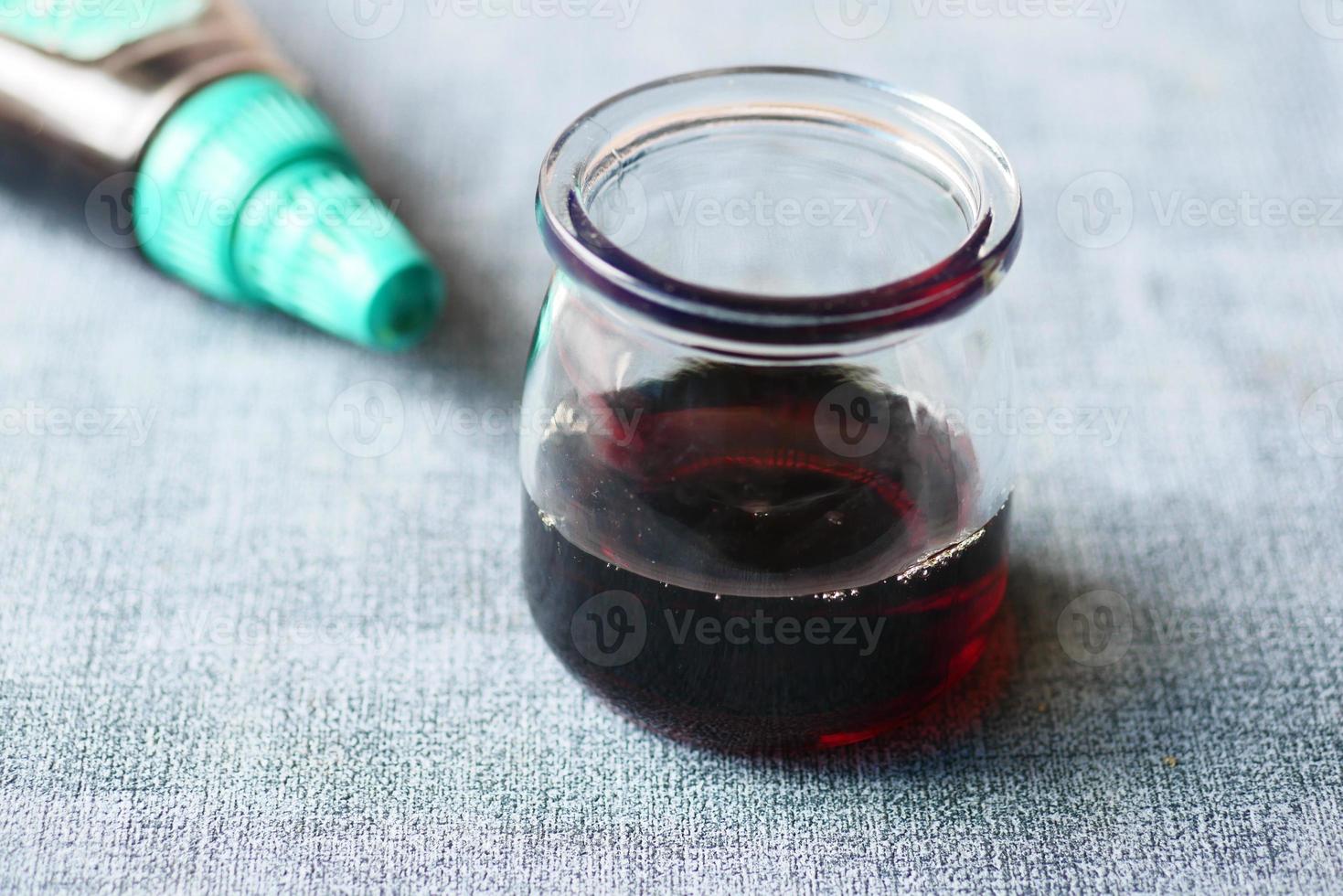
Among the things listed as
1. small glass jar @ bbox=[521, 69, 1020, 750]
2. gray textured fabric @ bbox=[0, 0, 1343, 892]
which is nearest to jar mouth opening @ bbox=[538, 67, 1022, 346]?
small glass jar @ bbox=[521, 69, 1020, 750]

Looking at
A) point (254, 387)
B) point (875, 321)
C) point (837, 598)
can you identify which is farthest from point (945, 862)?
point (254, 387)

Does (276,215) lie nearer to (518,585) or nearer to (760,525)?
(518,585)

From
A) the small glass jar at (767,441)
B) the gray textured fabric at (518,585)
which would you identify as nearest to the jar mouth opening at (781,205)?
the small glass jar at (767,441)

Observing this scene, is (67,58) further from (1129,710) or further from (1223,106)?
(1223,106)

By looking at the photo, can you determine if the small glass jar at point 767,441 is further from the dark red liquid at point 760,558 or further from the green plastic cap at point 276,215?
the green plastic cap at point 276,215

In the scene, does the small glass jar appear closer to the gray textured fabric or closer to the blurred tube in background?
the gray textured fabric

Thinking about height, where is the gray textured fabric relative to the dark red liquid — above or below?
below
